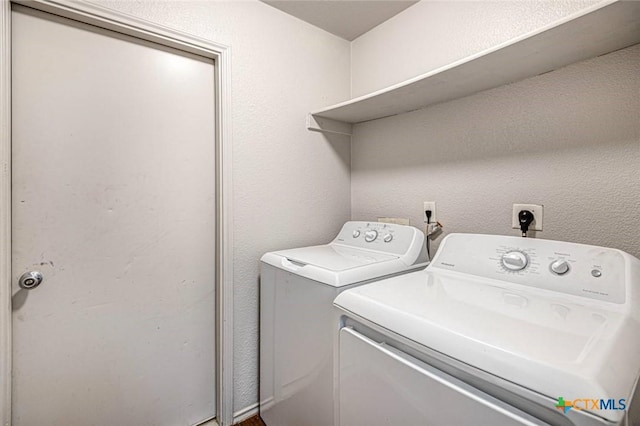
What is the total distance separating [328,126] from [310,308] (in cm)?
121

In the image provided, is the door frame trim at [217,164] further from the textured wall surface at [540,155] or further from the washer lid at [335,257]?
the textured wall surface at [540,155]

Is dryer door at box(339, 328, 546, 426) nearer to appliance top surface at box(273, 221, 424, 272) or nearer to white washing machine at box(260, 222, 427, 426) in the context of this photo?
white washing machine at box(260, 222, 427, 426)

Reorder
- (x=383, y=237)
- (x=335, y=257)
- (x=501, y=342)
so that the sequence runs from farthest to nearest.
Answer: (x=383, y=237), (x=335, y=257), (x=501, y=342)

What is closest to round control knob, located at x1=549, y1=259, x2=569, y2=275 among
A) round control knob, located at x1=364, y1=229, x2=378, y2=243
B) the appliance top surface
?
the appliance top surface

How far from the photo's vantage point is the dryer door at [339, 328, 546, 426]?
604mm

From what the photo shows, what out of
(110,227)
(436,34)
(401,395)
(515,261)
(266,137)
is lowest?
(401,395)

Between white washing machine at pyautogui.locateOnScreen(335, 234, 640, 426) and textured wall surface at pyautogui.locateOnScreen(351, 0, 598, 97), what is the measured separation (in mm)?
912

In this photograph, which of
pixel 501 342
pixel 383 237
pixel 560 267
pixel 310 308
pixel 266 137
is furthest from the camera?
pixel 266 137

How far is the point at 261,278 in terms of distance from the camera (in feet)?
5.01

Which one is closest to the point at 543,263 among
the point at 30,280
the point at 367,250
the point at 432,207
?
the point at 432,207

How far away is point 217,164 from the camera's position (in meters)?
1.53

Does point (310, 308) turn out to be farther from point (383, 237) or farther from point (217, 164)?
point (217, 164)

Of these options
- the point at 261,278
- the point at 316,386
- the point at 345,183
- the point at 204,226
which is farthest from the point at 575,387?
the point at 345,183

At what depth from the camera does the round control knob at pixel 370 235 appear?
157cm
